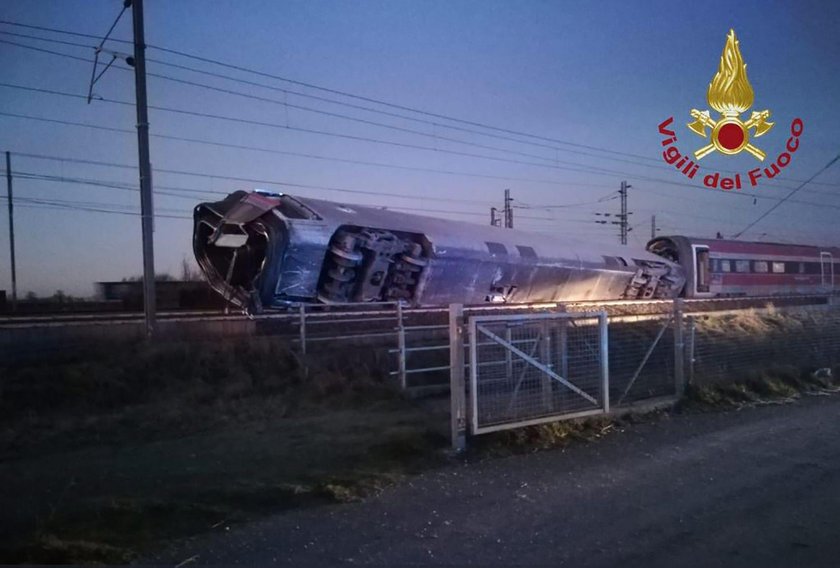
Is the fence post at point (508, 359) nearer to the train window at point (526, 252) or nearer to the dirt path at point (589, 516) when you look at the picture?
the dirt path at point (589, 516)

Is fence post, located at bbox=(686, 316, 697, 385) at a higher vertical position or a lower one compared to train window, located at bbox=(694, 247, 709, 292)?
lower

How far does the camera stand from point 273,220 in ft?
56.2

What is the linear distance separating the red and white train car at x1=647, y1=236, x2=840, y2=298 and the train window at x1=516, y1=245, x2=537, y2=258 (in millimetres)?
12864

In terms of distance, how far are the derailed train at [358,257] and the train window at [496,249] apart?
0.13ft

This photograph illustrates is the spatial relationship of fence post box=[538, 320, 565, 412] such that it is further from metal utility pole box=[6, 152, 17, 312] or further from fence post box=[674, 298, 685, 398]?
metal utility pole box=[6, 152, 17, 312]

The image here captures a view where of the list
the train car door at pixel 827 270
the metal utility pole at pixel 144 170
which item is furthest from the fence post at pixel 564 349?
the train car door at pixel 827 270

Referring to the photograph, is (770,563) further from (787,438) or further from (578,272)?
(578,272)

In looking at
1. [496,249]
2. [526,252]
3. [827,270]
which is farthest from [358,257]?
[827,270]

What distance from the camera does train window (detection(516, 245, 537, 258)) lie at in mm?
22844

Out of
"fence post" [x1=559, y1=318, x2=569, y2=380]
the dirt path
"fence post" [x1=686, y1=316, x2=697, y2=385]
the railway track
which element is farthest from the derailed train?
the dirt path

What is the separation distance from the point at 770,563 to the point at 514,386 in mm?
4599

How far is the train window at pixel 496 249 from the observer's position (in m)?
21.6

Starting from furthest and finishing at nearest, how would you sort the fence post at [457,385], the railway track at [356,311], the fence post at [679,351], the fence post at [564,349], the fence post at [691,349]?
1. the railway track at [356,311]
2. the fence post at [691,349]
3. the fence post at [679,351]
4. the fence post at [564,349]
5. the fence post at [457,385]

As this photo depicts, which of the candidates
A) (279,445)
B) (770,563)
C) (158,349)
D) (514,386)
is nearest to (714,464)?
(514,386)
